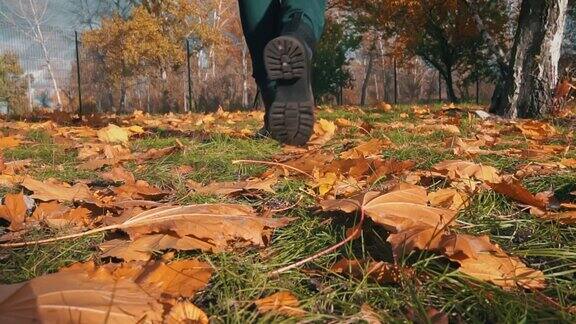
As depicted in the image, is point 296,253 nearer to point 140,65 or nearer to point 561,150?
point 561,150

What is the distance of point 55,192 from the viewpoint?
133 centimetres

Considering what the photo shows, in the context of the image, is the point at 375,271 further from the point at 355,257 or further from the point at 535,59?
the point at 535,59

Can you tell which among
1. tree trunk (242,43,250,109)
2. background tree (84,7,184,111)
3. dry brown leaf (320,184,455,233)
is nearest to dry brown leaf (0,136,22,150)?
dry brown leaf (320,184,455,233)

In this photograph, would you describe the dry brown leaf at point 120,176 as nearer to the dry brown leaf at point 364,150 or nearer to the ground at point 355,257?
the ground at point 355,257

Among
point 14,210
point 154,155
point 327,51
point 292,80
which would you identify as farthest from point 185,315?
point 327,51

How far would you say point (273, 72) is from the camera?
2217 mm

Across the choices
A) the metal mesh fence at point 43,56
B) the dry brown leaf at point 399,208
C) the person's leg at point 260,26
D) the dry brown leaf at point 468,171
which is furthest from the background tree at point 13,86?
the dry brown leaf at point 399,208

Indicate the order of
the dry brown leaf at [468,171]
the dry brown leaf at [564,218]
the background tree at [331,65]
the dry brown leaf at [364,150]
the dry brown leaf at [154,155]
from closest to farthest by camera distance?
the dry brown leaf at [564,218] → the dry brown leaf at [468,171] → the dry brown leaf at [364,150] → the dry brown leaf at [154,155] → the background tree at [331,65]

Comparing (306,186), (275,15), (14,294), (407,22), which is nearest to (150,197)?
(306,186)

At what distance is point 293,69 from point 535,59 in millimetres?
3906

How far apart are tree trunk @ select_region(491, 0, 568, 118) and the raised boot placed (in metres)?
3.67

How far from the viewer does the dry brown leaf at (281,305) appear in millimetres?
708

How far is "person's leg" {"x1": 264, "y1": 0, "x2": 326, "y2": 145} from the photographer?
2178mm

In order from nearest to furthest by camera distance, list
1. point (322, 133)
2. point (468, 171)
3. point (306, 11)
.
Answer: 1. point (468, 171)
2. point (306, 11)
3. point (322, 133)
